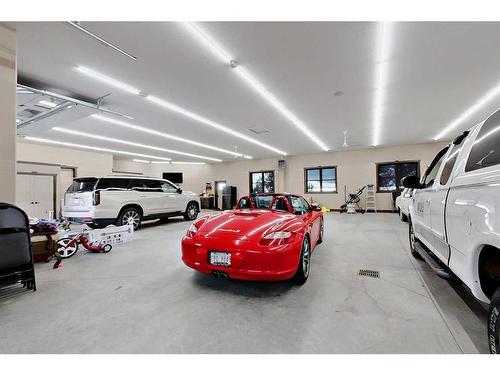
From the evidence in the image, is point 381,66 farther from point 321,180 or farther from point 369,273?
point 321,180

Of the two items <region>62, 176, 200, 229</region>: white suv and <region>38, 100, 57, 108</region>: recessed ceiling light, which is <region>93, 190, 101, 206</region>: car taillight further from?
<region>38, 100, 57, 108</region>: recessed ceiling light

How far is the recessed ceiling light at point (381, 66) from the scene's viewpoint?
2864 millimetres

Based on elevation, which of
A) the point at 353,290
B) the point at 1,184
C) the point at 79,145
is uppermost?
the point at 79,145

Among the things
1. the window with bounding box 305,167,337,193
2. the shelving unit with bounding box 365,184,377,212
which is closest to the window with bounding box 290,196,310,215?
the shelving unit with bounding box 365,184,377,212

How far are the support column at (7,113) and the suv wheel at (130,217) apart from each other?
3.11m

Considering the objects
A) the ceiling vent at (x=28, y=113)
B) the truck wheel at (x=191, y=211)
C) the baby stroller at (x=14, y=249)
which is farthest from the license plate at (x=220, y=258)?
the ceiling vent at (x=28, y=113)

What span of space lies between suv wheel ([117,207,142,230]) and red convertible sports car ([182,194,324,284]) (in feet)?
13.7

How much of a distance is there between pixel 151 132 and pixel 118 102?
2502 mm

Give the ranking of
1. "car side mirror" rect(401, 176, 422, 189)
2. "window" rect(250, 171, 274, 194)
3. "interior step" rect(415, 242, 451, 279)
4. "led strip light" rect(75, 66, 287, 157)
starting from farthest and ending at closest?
1. "window" rect(250, 171, 274, 194)
2. "led strip light" rect(75, 66, 287, 157)
3. "car side mirror" rect(401, 176, 422, 189)
4. "interior step" rect(415, 242, 451, 279)

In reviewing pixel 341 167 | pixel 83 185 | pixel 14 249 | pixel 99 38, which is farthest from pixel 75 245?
pixel 341 167

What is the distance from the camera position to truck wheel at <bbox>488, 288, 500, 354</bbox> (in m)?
1.11

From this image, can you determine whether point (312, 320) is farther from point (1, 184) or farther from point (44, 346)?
point (1, 184)

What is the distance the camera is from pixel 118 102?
514 centimetres
